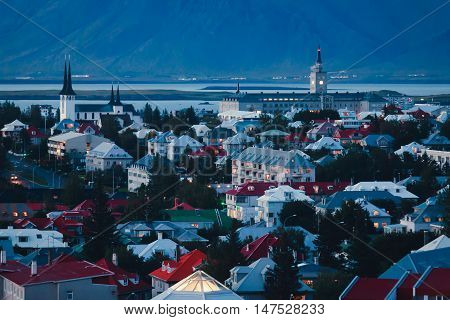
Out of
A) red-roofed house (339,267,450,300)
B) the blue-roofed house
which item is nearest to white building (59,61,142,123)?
the blue-roofed house

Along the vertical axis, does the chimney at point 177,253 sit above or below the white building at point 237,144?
below

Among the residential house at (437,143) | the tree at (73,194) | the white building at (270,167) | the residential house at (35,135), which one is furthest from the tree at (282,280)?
the residential house at (35,135)

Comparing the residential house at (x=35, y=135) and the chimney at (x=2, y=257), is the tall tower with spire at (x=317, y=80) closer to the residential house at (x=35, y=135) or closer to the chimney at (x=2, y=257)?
the residential house at (x=35, y=135)

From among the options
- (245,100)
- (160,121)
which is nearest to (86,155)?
(160,121)

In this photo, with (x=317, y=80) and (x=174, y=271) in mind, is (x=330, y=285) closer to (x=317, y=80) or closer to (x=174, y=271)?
(x=174, y=271)

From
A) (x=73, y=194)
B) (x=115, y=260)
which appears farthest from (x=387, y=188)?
(x=115, y=260)

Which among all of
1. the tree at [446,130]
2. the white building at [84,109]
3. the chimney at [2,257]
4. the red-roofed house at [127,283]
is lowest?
the red-roofed house at [127,283]
